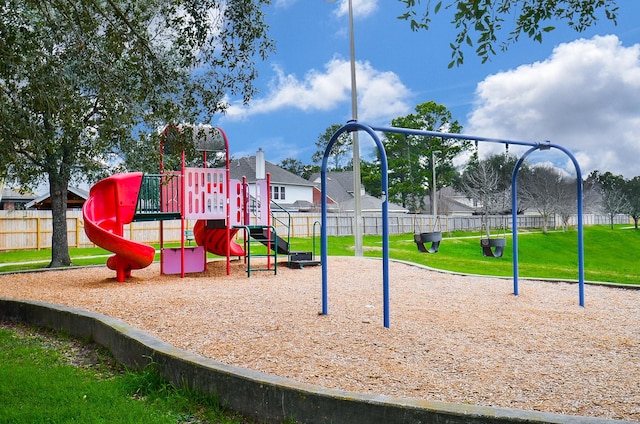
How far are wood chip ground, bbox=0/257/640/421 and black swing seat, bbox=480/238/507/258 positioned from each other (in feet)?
2.16

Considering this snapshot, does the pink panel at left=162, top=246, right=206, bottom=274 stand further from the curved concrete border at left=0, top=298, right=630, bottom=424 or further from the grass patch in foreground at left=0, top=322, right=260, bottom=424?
the curved concrete border at left=0, top=298, right=630, bottom=424

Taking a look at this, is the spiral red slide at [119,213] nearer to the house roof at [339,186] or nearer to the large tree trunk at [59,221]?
the large tree trunk at [59,221]

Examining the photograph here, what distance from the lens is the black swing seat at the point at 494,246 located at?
11114mm

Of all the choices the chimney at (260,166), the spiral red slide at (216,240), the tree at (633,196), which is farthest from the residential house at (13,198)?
the tree at (633,196)

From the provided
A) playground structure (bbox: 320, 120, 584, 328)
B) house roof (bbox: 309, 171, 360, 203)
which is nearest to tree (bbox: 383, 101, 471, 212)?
house roof (bbox: 309, 171, 360, 203)

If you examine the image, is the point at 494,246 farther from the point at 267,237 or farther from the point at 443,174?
the point at 443,174

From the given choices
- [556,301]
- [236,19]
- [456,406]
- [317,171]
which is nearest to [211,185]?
[236,19]

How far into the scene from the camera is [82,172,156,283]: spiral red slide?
11.8 metres

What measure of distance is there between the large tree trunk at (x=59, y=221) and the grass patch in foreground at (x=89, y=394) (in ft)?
36.9

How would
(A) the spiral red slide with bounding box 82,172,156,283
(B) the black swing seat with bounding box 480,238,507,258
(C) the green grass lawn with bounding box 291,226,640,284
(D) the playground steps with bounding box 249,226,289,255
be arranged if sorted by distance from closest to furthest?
1. (B) the black swing seat with bounding box 480,238,507,258
2. (A) the spiral red slide with bounding box 82,172,156,283
3. (D) the playground steps with bounding box 249,226,289,255
4. (C) the green grass lawn with bounding box 291,226,640,284

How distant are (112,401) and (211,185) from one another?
8789 millimetres

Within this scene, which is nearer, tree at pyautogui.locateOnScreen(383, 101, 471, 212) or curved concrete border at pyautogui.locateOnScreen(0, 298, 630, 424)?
curved concrete border at pyautogui.locateOnScreen(0, 298, 630, 424)

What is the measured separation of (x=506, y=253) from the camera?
32625 mm

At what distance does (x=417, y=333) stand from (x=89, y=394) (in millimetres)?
3413
